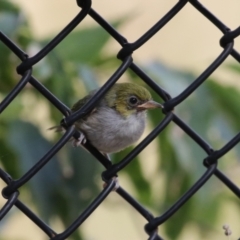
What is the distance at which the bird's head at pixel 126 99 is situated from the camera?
7.04 ft

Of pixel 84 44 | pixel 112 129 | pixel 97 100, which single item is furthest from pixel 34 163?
pixel 97 100

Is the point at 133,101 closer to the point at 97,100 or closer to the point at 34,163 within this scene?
the point at 34,163

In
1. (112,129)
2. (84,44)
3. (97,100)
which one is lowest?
(97,100)

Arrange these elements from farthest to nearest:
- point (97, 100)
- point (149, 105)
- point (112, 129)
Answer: point (112, 129) → point (149, 105) → point (97, 100)

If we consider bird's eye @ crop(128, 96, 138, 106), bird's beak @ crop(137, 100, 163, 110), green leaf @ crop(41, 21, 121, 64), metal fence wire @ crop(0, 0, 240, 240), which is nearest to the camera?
metal fence wire @ crop(0, 0, 240, 240)

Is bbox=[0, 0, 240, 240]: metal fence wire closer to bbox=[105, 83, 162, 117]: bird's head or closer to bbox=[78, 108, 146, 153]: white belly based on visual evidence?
bbox=[78, 108, 146, 153]: white belly

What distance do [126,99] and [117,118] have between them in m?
0.07

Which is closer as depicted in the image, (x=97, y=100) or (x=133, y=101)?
(x=97, y=100)

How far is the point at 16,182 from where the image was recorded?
1.26 metres

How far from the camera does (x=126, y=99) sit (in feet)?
7.28

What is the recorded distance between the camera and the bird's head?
84.5 inches

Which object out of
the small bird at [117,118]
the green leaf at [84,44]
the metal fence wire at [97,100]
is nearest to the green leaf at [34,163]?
the small bird at [117,118]

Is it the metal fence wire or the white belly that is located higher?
the white belly

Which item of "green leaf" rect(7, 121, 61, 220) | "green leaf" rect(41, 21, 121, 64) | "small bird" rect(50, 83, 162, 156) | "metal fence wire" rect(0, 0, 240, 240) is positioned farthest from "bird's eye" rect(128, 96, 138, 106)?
"metal fence wire" rect(0, 0, 240, 240)
